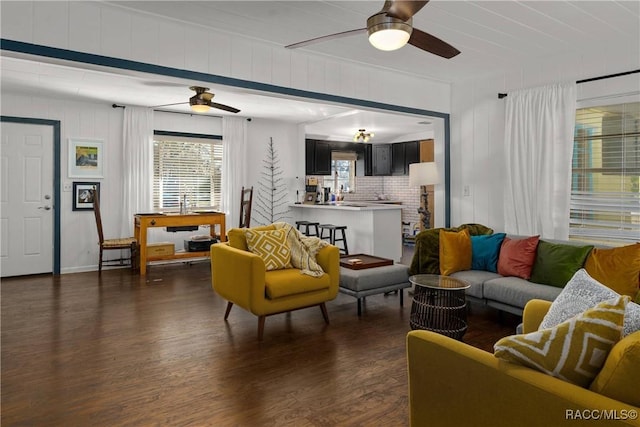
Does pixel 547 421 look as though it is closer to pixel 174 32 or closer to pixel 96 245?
pixel 174 32

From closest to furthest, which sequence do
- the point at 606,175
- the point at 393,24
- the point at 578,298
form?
the point at 578,298 < the point at 393,24 < the point at 606,175

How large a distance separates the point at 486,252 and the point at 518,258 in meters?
0.35

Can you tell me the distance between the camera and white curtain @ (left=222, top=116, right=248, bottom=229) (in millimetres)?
7504

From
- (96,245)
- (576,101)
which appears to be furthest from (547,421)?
(96,245)

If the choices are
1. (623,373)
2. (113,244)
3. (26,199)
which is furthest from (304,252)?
(26,199)

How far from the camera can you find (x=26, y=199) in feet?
19.6

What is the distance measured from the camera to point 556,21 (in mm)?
3584

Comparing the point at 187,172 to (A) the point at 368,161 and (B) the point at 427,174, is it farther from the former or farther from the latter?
(A) the point at 368,161

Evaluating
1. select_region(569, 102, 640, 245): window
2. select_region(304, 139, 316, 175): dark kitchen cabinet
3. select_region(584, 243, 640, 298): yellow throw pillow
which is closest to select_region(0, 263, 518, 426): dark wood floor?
select_region(584, 243, 640, 298): yellow throw pillow

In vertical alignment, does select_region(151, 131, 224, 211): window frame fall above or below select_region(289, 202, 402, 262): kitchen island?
above

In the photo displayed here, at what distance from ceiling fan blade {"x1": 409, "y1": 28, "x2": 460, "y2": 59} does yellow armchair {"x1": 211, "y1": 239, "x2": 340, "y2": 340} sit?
1807 mm

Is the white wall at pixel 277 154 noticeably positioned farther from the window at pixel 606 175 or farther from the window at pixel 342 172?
the window at pixel 606 175

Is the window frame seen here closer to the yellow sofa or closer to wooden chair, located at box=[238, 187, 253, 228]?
wooden chair, located at box=[238, 187, 253, 228]

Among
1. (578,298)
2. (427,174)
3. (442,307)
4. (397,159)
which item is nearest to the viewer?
(578,298)
